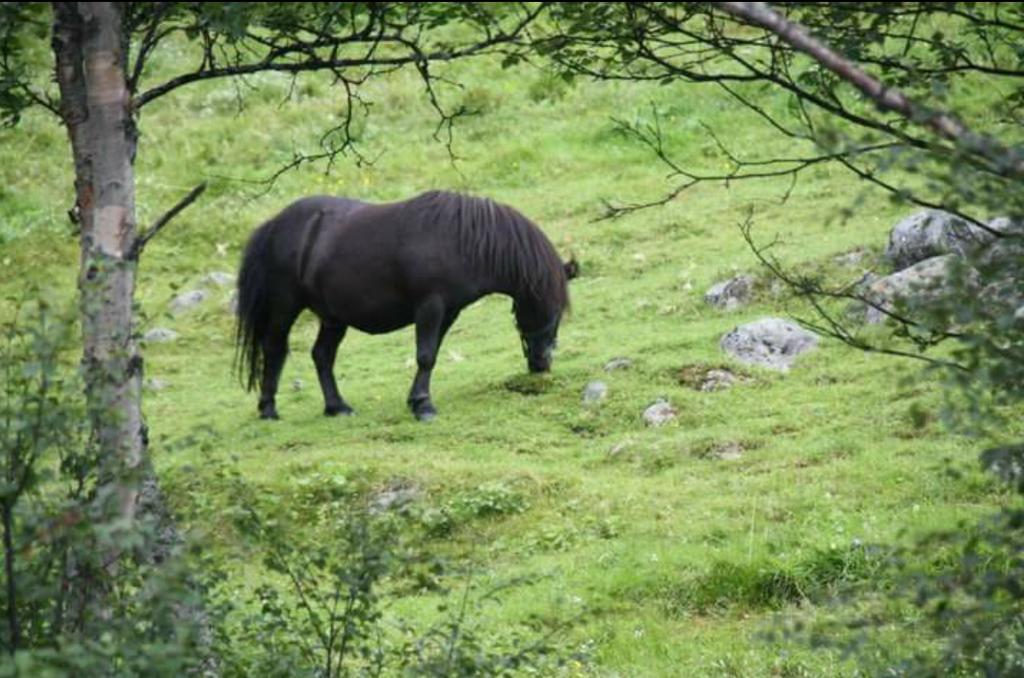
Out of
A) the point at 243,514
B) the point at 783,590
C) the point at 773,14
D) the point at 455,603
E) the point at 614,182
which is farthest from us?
the point at 614,182

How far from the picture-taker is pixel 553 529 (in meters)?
10.4

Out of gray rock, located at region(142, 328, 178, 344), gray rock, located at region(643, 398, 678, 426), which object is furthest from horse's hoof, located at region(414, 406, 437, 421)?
gray rock, located at region(142, 328, 178, 344)

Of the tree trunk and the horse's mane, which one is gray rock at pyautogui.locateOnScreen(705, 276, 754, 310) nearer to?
the horse's mane

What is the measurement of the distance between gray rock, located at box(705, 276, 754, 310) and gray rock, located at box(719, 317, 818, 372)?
1590 millimetres

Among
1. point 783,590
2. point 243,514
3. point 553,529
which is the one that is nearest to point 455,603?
point 553,529

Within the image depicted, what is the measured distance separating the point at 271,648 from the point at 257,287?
415 inches

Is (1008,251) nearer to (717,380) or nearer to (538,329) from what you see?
(717,380)

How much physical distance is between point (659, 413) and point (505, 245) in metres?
2.44

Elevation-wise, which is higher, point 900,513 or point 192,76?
point 192,76

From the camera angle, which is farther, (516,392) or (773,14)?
(516,392)

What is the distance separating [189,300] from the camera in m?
19.9

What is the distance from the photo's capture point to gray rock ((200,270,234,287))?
2023cm

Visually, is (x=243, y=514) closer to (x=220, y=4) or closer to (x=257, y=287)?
(x=220, y=4)

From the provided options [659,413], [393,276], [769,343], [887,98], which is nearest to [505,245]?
[393,276]
